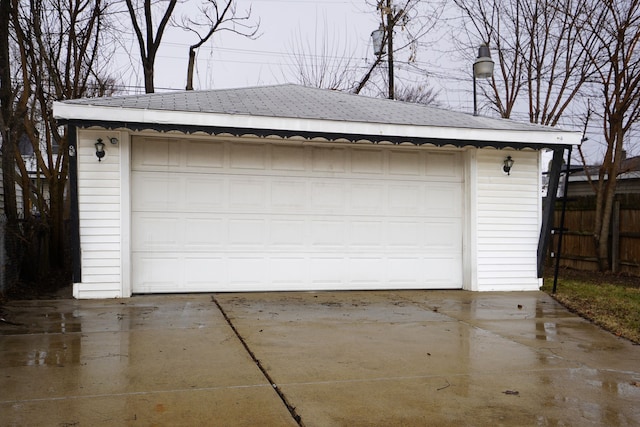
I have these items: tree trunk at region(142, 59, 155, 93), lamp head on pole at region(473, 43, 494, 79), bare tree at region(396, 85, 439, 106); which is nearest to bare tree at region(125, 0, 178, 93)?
tree trunk at region(142, 59, 155, 93)

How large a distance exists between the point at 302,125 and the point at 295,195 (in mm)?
1311

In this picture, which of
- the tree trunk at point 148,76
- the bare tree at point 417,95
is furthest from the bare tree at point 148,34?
the bare tree at point 417,95

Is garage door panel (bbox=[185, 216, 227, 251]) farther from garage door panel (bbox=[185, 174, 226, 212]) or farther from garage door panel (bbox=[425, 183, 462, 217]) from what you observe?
garage door panel (bbox=[425, 183, 462, 217])

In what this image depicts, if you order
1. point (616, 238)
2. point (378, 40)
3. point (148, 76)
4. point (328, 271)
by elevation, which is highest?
point (378, 40)

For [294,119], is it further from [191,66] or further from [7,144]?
[191,66]

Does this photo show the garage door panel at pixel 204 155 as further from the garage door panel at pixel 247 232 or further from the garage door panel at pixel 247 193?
the garage door panel at pixel 247 232

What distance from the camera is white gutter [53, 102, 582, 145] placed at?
7.60m

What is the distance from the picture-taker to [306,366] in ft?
15.9

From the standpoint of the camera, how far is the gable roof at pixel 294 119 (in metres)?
7.72

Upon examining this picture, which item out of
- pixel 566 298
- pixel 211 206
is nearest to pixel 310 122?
pixel 211 206

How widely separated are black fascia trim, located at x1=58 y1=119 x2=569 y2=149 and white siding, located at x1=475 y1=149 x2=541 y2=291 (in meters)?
0.52

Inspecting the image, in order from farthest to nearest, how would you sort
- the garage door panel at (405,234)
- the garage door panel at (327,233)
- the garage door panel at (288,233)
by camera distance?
the garage door panel at (405,234)
the garage door panel at (327,233)
the garage door panel at (288,233)

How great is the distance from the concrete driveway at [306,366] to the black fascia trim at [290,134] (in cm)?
235

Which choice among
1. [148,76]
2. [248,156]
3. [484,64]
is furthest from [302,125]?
[148,76]
